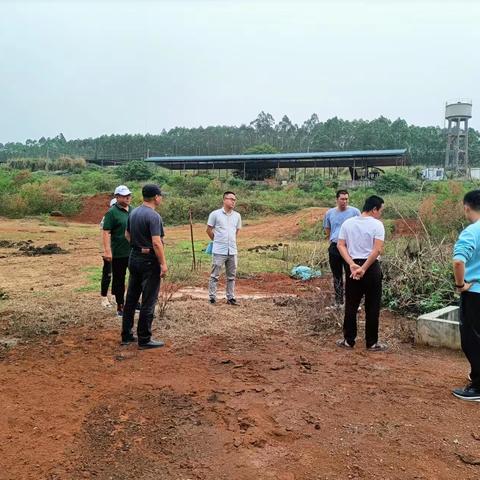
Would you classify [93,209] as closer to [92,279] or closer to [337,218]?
[92,279]

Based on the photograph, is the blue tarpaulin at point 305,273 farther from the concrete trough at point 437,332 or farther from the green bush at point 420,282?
the concrete trough at point 437,332

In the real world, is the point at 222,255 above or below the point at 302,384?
above

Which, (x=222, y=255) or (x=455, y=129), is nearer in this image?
(x=222, y=255)

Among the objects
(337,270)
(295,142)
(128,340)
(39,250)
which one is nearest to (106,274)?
(128,340)

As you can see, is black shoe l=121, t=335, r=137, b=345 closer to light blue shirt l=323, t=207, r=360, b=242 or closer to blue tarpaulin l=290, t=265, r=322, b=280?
light blue shirt l=323, t=207, r=360, b=242

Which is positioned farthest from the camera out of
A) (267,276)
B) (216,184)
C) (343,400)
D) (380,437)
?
(216,184)

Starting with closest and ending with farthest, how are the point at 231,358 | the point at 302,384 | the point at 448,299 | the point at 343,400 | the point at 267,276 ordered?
the point at 343,400 < the point at 302,384 < the point at 231,358 < the point at 448,299 < the point at 267,276

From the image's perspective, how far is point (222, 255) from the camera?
7.10 meters

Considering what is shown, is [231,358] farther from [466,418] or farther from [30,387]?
[466,418]

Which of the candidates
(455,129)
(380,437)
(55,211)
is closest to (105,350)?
(380,437)

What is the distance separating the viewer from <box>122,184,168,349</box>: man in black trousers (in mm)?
5105

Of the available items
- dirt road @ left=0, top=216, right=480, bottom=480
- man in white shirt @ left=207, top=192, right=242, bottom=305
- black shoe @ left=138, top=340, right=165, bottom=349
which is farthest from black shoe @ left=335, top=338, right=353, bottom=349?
man in white shirt @ left=207, top=192, right=242, bottom=305

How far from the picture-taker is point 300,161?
138 ft

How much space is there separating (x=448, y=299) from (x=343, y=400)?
3.36 meters
